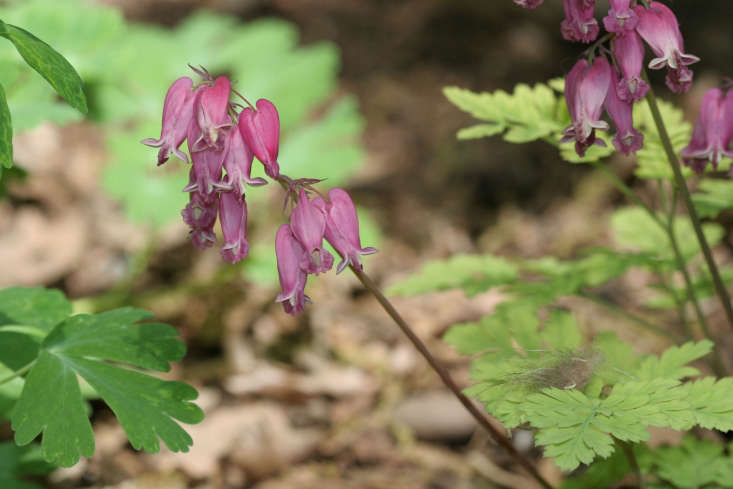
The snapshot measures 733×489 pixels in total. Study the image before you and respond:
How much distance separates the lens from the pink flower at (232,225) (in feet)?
6.35

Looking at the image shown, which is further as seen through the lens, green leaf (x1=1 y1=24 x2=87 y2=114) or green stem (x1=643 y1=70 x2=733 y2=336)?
green stem (x1=643 y1=70 x2=733 y2=336)

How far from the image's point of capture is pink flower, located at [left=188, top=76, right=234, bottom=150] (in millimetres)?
1836

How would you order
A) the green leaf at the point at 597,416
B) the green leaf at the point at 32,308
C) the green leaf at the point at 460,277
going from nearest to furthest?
the green leaf at the point at 597,416
the green leaf at the point at 32,308
the green leaf at the point at 460,277

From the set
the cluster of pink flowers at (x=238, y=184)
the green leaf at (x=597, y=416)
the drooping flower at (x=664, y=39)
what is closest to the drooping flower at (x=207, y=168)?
the cluster of pink flowers at (x=238, y=184)

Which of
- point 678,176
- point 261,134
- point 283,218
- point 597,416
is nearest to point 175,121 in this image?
point 261,134

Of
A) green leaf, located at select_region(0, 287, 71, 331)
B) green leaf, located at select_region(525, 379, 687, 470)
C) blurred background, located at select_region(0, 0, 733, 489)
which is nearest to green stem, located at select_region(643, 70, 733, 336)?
green leaf, located at select_region(525, 379, 687, 470)

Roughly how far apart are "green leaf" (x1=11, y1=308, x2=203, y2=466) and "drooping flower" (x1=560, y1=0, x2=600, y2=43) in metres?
1.40

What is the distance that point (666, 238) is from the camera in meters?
3.00

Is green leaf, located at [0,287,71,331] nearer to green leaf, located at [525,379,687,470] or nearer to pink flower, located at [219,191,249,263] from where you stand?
pink flower, located at [219,191,249,263]

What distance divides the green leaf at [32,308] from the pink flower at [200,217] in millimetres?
594

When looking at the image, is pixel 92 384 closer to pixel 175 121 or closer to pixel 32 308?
pixel 32 308

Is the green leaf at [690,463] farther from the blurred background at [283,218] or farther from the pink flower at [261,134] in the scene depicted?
the pink flower at [261,134]

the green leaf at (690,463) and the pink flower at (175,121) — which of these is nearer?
the pink flower at (175,121)

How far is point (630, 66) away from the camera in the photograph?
1.94m
